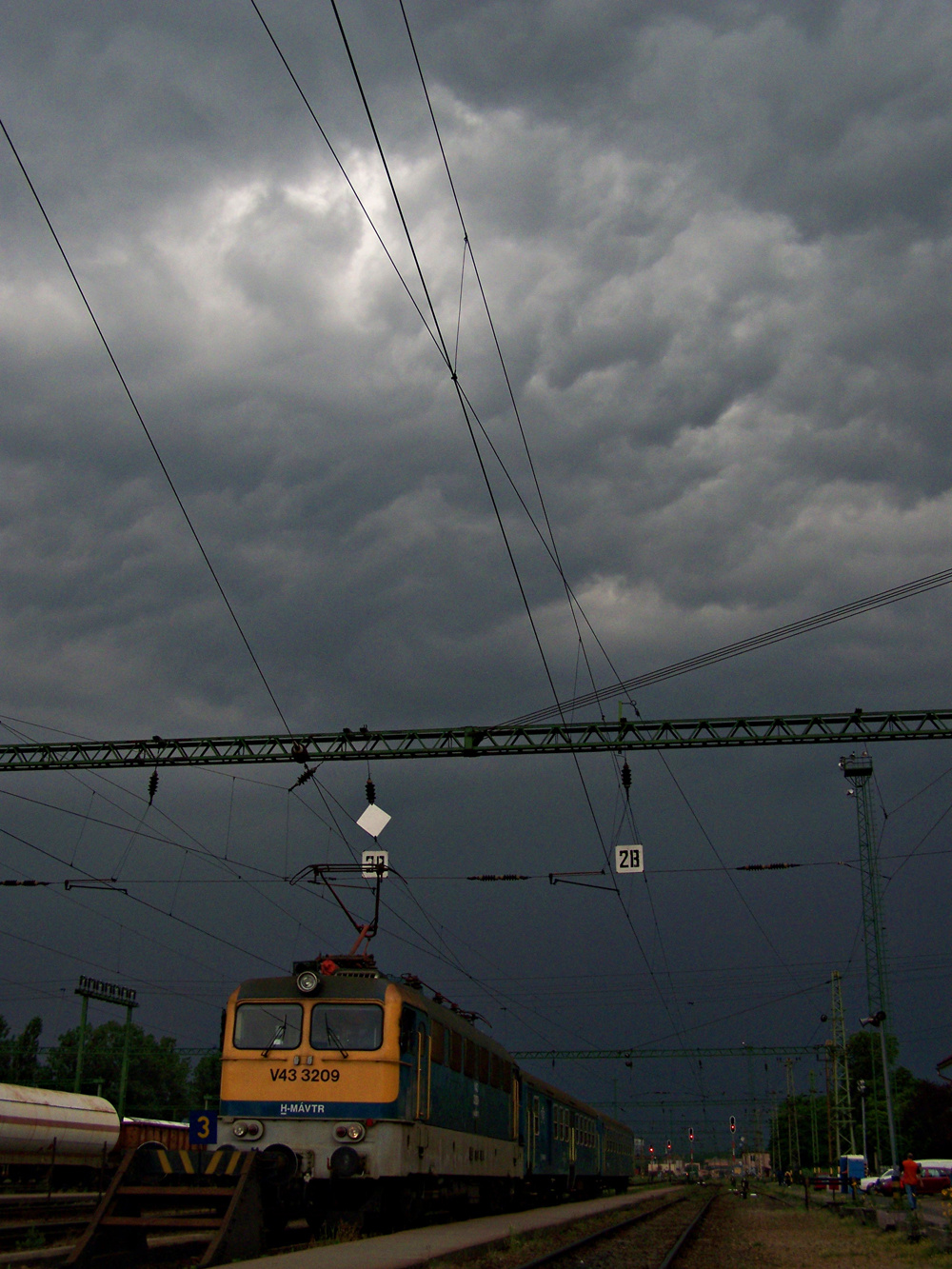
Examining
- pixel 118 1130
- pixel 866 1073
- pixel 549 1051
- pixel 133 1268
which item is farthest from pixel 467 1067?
pixel 866 1073

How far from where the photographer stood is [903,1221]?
2106cm

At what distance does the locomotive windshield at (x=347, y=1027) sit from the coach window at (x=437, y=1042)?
1.77 m

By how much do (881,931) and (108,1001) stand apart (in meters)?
34.9

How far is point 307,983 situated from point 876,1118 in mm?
83419

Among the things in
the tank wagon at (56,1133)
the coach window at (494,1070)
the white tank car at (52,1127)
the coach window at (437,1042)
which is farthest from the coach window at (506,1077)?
the white tank car at (52,1127)

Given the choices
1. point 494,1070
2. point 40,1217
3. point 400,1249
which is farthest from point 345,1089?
point 40,1217

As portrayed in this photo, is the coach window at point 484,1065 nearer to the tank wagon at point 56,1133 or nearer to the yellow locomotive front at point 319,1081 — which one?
the yellow locomotive front at point 319,1081

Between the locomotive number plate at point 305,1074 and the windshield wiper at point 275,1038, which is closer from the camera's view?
the locomotive number plate at point 305,1074

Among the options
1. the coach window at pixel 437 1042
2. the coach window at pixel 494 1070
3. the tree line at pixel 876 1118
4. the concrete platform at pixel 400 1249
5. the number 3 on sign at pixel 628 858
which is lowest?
the tree line at pixel 876 1118

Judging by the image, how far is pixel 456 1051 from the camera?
62.7 ft

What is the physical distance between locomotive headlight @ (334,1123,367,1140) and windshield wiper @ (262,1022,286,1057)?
62.3 inches

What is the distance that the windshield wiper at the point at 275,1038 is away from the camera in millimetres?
16094

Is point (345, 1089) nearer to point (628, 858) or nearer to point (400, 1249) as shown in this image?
point (400, 1249)

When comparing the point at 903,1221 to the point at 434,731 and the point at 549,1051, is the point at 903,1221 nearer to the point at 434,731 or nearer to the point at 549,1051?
the point at 434,731
